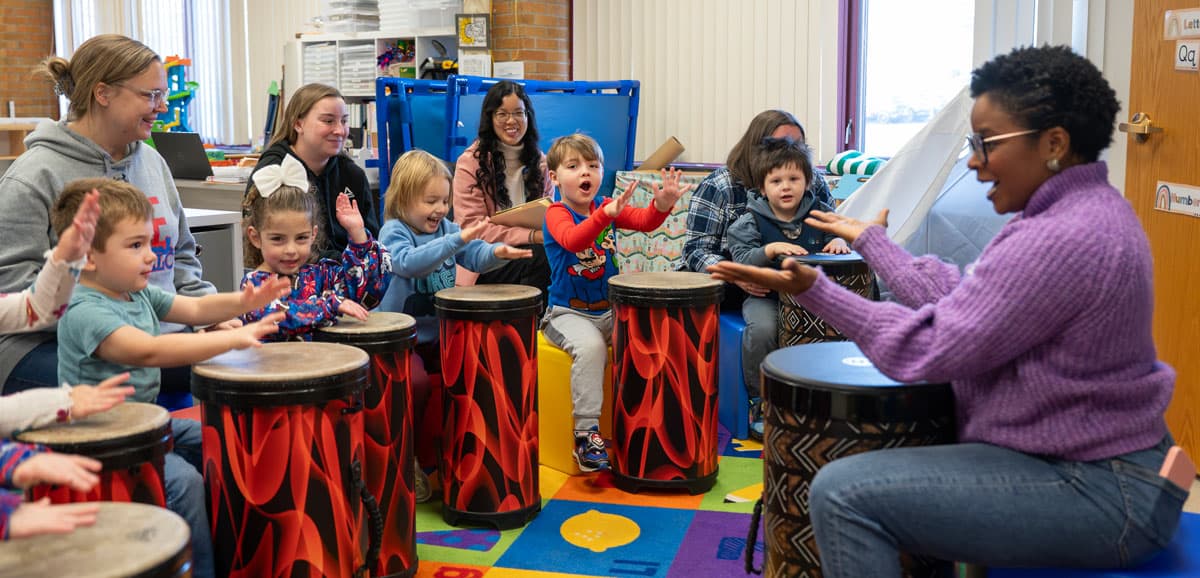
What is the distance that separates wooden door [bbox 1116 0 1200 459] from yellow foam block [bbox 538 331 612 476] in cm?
177

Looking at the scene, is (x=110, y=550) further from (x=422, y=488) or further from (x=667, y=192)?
(x=667, y=192)

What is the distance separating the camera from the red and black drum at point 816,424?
1.89 m

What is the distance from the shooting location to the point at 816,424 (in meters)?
1.95

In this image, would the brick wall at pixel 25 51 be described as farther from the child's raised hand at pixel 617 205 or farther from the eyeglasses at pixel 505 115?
the child's raised hand at pixel 617 205

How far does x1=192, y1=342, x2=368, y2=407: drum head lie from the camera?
2.06 meters

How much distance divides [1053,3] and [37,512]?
12.7ft

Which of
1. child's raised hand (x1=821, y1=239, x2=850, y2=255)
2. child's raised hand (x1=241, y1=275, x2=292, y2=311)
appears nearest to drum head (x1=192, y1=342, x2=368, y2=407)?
child's raised hand (x1=241, y1=275, x2=292, y2=311)

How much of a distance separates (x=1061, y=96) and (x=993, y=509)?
2.17ft

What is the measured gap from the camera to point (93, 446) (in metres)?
1.76

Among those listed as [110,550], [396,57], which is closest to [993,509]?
[110,550]

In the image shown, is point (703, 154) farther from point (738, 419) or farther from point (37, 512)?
point (37, 512)

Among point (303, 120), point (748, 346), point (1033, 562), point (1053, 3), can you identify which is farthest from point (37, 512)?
point (1053, 3)

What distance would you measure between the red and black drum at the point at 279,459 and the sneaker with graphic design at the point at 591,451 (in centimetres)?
123

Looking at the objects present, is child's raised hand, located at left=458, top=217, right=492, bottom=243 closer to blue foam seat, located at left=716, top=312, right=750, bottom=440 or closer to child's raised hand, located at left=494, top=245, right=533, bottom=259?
child's raised hand, located at left=494, top=245, right=533, bottom=259
